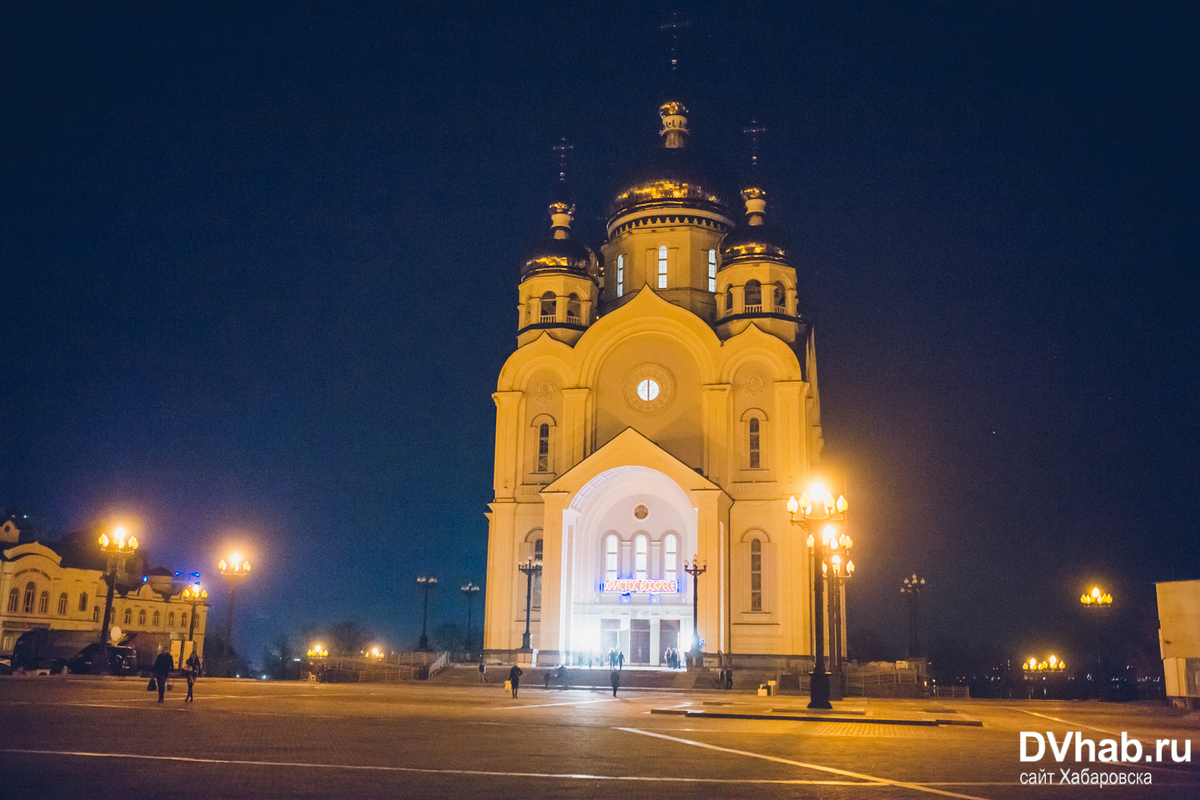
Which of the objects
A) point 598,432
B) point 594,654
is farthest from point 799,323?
point 594,654

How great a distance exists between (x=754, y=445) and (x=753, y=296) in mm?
6602

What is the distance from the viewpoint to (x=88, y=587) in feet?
187

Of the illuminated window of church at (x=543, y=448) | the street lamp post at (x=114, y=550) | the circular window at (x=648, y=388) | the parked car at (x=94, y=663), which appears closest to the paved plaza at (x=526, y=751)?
the street lamp post at (x=114, y=550)

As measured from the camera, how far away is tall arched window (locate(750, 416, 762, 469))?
40219 millimetres

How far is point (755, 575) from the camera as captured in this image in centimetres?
3906

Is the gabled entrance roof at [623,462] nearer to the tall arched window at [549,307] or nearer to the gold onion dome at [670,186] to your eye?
the tall arched window at [549,307]

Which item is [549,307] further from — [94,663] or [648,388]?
[94,663]

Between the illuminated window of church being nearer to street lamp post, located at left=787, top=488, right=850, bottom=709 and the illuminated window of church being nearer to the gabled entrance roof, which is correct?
the gabled entrance roof

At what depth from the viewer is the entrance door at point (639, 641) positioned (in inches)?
1597

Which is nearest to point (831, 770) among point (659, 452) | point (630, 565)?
point (659, 452)

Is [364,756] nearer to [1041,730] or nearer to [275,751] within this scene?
[275,751]

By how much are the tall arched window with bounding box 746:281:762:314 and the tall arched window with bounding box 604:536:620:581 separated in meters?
11.1

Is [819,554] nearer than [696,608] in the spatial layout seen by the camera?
Yes

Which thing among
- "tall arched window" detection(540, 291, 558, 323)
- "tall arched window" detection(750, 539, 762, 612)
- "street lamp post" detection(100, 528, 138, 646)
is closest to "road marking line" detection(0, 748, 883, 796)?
"street lamp post" detection(100, 528, 138, 646)
